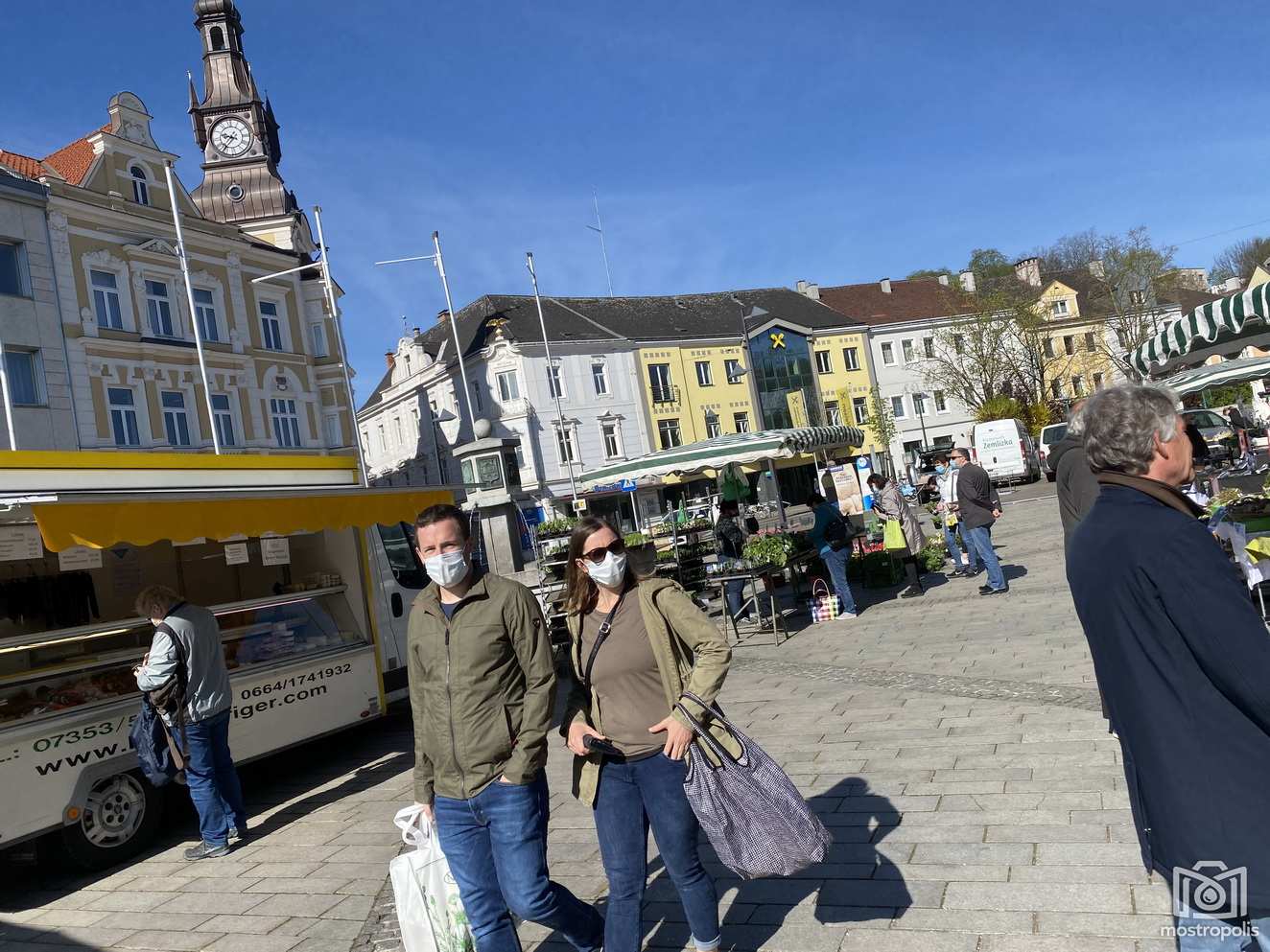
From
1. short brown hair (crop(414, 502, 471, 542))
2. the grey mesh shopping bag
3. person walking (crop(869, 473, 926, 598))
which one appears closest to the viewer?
the grey mesh shopping bag

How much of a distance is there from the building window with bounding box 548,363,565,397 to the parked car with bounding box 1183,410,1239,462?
29.0 metres

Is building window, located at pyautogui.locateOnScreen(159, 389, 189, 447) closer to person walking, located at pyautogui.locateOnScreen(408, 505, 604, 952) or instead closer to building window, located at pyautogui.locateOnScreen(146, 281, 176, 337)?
building window, located at pyautogui.locateOnScreen(146, 281, 176, 337)

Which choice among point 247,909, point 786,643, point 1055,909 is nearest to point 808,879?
point 1055,909

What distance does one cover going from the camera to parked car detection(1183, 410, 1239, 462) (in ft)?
72.7

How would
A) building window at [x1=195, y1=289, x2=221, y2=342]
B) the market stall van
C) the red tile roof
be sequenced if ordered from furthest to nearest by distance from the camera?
1. the red tile roof
2. building window at [x1=195, y1=289, x2=221, y2=342]
3. the market stall van

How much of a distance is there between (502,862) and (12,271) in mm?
28197

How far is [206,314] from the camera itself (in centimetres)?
3152

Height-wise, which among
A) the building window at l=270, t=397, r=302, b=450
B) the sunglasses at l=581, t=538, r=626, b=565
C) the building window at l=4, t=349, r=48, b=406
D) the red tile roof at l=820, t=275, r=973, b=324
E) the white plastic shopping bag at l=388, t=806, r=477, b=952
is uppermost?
the red tile roof at l=820, t=275, r=973, b=324

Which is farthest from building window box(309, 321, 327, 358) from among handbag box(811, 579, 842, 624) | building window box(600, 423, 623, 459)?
handbag box(811, 579, 842, 624)

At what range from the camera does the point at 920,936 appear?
3.66 meters

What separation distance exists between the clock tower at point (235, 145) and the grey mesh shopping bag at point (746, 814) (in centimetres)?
3966

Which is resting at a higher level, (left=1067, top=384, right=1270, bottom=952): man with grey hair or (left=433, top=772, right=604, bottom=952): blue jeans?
(left=1067, top=384, right=1270, bottom=952): man with grey hair

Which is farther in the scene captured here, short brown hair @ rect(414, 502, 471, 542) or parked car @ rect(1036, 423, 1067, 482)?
parked car @ rect(1036, 423, 1067, 482)

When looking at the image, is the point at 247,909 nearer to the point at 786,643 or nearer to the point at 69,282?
the point at 786,643
